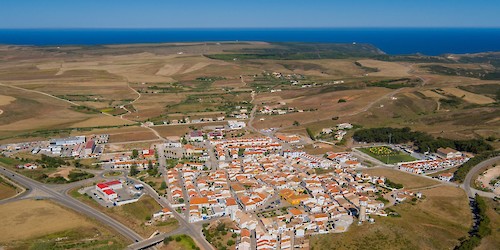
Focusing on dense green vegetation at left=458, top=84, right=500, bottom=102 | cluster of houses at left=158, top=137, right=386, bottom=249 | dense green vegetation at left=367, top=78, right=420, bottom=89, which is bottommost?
cluster of houses at left=158, top=137, right=386, bottom=249

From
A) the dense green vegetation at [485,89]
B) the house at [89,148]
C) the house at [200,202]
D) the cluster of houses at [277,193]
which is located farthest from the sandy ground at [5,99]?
the dense green vegetation at [485,89]

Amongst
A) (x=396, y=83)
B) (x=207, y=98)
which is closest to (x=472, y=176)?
(x=396, y=83)

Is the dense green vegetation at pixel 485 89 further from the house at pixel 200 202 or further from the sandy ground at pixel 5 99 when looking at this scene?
the sandy ground at pixel 5 99

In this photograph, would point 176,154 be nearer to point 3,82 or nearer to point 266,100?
point 266,100

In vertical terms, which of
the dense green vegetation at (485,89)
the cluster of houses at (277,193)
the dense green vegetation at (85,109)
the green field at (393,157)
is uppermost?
the dense green vegetation at (485,89)

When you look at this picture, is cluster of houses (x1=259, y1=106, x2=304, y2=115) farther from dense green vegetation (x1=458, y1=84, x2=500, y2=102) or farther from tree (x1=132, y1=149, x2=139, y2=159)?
dense green vegetation (x1=458, y1=84, x2=500, y2=102)

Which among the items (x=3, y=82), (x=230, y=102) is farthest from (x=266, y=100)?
(x=3, y=82)

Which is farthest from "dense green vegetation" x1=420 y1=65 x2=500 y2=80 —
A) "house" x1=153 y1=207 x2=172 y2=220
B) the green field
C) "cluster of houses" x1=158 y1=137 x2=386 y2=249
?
"house" x1=153 y1=207 x2=172 y2=220
